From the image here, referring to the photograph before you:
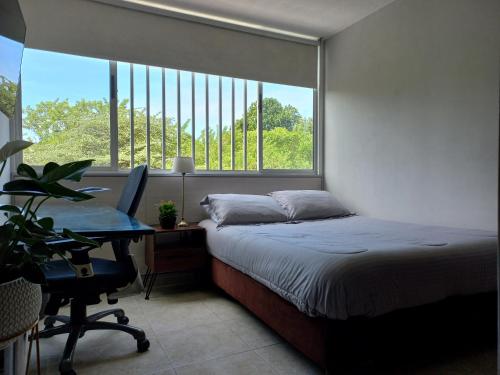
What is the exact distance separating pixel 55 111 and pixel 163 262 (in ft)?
5.35

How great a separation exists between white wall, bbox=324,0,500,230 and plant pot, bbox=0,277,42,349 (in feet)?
9.21

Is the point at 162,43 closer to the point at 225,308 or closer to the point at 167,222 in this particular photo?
the point at 167,222

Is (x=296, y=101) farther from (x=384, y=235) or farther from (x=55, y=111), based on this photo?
(x=55, y=111)

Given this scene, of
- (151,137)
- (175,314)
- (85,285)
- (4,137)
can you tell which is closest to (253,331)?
(175,314)

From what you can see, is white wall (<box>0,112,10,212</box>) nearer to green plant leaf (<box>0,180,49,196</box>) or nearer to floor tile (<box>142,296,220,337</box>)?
floor tile (<box>142,296,220,337</box>)

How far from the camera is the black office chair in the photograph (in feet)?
5.59

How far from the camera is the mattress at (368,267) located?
154 cm

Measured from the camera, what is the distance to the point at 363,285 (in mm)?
1547

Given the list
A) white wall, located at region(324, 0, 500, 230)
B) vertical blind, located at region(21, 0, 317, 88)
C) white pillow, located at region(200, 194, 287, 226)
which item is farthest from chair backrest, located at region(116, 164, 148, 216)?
white wall, located at region(324, 0, 500, 230)

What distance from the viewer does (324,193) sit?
12.4 feet

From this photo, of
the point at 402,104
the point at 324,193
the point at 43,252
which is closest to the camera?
the point at 43,252

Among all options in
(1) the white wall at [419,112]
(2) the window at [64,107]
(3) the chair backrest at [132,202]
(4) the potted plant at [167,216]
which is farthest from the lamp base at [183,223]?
(1) the white wall at [419,112]

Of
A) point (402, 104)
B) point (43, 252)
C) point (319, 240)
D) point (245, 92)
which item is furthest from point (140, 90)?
point (43, 252)

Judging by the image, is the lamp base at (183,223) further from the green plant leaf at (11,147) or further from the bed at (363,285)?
the green plant leaf at (11,147)
